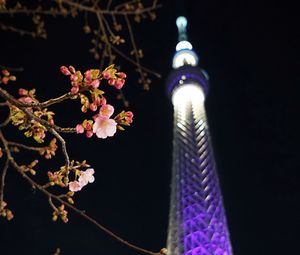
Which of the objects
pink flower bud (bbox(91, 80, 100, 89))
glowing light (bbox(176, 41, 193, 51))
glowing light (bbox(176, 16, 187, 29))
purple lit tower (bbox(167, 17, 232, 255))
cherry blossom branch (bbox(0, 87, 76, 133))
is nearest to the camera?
cherry blossom branch (bbox(0, 87, 76, 133))

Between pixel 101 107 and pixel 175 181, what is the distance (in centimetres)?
1733

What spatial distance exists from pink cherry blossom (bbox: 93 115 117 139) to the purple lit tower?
14.8 metres

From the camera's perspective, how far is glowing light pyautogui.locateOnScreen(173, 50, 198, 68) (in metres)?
21.7

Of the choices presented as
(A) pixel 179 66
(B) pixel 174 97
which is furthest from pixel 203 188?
(A) pixel 179 66

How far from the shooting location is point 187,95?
2127cm

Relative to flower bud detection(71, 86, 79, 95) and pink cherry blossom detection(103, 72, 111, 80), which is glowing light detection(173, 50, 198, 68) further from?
flower bud detection(71, 86, 79, 95)

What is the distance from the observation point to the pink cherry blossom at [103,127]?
1670mm

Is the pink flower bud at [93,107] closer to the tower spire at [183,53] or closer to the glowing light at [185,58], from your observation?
the tower spire at [183,53]

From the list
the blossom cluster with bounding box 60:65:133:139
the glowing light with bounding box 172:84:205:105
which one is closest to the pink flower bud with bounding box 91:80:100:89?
the blossom cluster with bounding box 60:65:133:139

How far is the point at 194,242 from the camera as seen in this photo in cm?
1681

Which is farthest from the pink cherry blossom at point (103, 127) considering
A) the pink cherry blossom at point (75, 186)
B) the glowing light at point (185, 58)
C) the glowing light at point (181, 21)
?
the glowing light at point (181, 21)

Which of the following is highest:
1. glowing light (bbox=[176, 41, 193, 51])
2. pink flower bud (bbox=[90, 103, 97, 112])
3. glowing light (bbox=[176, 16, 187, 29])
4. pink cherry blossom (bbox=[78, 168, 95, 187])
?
glowing light (bbox=[176, 16, 187, 29])

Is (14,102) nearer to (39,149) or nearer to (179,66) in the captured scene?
(39,149)

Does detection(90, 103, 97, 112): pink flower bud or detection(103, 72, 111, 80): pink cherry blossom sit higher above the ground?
detection(103, 72, 111, 80): pink cherry blossom
